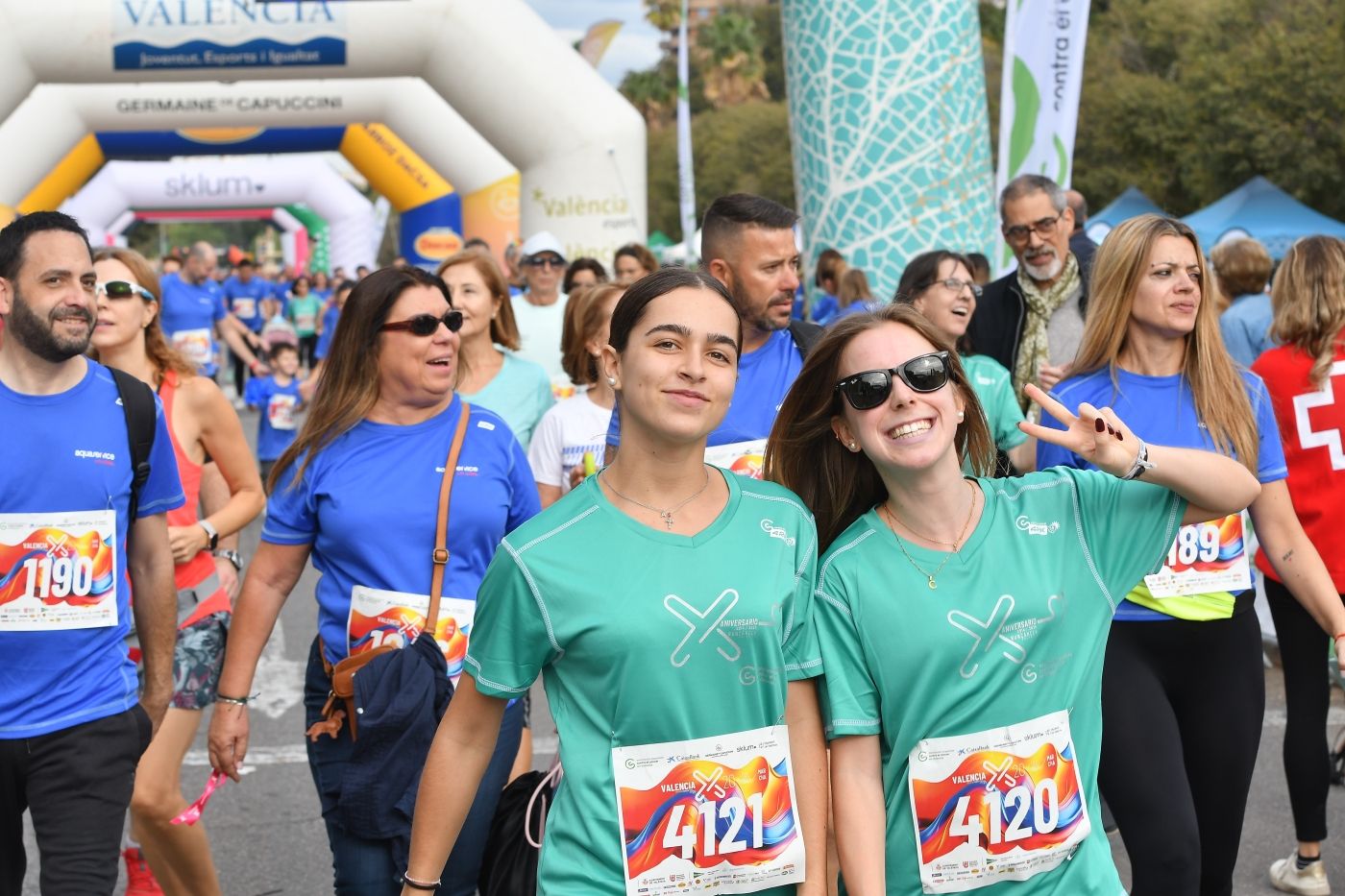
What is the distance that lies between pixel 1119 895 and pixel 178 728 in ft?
9.23

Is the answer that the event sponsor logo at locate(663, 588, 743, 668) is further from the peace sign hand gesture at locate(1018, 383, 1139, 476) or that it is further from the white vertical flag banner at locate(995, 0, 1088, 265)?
the white vertical flag banner at locate(995, 0, 1088, 265)

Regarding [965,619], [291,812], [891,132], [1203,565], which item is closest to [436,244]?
[891,132]

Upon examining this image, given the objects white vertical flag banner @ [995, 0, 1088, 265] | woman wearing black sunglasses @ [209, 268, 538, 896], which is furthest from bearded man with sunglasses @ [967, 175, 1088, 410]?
white vertical flag banner @ [995, 0, 1088, 265]

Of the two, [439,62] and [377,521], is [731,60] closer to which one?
[439,62]

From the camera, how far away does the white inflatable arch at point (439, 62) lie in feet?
54.9

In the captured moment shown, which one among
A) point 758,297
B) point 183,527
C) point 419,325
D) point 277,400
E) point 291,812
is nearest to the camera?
point 419,325

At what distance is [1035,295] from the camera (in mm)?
5789

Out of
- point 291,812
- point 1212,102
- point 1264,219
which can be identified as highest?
point 1212,102

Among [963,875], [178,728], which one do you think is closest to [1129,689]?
[963,875]

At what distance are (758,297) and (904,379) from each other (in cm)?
160

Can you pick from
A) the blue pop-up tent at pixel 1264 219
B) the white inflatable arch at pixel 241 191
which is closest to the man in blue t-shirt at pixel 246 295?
the white inflatable arch at pixel 241 191

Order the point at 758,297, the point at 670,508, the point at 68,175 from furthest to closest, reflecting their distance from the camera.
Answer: the point at 68,175, the point at 758,297, the point at 670,508

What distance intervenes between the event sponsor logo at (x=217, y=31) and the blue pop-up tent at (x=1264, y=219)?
1112cm

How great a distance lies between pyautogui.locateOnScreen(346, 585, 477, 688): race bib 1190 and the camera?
373 cm
